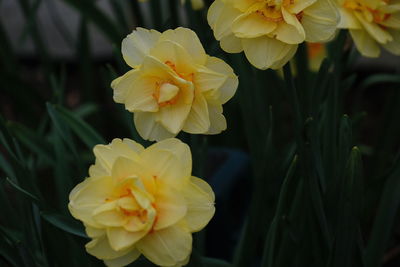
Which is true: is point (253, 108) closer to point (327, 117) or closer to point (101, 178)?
point (327, 117)

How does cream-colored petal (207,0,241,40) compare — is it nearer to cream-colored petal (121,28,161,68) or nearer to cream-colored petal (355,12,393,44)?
cream-colored petal (121,28,161,68)

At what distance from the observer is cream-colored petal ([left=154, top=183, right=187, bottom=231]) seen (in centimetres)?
62

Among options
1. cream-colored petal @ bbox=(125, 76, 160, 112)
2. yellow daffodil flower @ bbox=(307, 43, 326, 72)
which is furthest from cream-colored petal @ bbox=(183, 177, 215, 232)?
yellow daffodil flower @ bbox=(307, 43, 326, 72)

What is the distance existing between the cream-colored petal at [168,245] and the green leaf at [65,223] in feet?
0.59

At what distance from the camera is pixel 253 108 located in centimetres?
116

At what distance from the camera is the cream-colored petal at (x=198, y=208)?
648mm

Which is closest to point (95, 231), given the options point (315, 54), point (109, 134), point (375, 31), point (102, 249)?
point (102, 249)

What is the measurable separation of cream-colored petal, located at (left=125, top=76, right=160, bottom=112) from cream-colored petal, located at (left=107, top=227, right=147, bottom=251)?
0.14 m

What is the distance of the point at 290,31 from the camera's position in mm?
722

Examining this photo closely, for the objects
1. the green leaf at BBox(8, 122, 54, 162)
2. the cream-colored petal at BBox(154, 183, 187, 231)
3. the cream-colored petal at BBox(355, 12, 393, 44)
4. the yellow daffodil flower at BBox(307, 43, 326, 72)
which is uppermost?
the cream-colored petal at BBox(154, 183, 187, 231)

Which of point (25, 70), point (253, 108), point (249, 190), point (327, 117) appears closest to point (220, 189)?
point (249, 190)

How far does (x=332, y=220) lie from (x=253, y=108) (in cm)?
29

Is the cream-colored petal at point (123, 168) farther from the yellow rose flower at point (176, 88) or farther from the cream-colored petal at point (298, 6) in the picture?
the cream-colored petal at point (298, 6)

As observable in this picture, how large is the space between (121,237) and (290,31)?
288 mm
